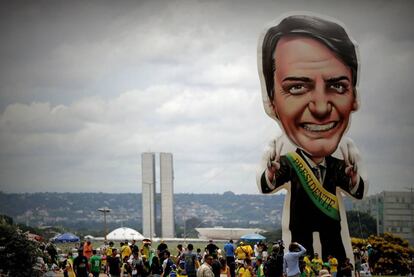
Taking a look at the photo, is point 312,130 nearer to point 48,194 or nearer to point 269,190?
point 269,190

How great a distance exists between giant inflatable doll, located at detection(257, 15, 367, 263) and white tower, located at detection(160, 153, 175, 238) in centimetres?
4864

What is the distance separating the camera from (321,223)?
30.7 meters

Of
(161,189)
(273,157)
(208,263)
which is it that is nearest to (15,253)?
(208,263)

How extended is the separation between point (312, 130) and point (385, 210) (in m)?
44.6

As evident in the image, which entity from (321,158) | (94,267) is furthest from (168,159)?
(94,267)

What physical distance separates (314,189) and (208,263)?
13.9m

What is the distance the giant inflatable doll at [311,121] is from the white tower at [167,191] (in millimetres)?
48644

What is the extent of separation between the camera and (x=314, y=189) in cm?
3083

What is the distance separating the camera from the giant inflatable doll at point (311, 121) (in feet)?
100

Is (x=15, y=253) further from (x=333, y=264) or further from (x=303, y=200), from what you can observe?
(x=303, y=200)

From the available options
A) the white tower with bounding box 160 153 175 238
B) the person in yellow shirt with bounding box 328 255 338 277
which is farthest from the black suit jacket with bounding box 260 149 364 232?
the white tower with bounding box 160 153 175 238

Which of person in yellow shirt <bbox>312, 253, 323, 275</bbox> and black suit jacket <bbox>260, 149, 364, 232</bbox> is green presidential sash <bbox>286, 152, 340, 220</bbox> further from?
person in yellow shirt <bbox>312, 253, 323, 275</bbox>

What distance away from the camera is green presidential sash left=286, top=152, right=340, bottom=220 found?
101 ft

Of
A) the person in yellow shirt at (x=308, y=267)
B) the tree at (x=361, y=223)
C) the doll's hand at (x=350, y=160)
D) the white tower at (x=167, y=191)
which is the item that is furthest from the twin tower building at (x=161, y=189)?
the person in yellow shirt at (x=308, y=267)
